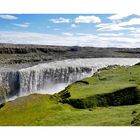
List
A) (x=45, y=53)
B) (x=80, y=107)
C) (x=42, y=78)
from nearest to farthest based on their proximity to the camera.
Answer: (x=80, y=107), (x=42, y=78), (x=45, y=53)

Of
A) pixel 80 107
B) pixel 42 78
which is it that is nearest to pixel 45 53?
pixel 42 78

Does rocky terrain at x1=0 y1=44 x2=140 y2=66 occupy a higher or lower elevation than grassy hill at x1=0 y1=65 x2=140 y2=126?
higher

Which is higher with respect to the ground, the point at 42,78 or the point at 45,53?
the point at 45,53

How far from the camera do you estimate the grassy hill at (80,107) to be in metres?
7.94

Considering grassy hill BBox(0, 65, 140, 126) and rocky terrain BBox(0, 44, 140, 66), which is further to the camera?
rocky terrain BBox(0, 44, 140, 66)

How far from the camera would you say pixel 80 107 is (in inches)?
407

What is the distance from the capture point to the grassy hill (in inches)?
313

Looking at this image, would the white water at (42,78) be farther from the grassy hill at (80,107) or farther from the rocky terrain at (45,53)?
the grassy hill at (80,107)

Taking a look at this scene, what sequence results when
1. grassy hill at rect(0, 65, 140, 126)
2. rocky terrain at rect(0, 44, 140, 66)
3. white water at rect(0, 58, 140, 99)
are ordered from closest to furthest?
grassy hill at rect(0, 65, 140, 126)
white water at rect(0, 58, 140, 99)
rocky terrain at rect(0, 44, 140, 66)

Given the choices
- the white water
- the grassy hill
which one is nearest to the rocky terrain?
the white water

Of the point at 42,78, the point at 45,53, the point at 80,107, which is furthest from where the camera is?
the point at 45,53

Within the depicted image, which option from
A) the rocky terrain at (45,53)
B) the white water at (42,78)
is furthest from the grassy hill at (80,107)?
the rocky terrain at (45,53)

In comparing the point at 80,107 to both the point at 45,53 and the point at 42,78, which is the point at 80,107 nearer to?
the point at 42,78

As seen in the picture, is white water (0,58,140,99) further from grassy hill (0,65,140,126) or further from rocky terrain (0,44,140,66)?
grassy hill (0,65,140,126)
